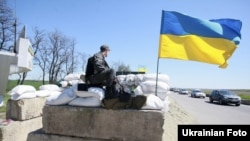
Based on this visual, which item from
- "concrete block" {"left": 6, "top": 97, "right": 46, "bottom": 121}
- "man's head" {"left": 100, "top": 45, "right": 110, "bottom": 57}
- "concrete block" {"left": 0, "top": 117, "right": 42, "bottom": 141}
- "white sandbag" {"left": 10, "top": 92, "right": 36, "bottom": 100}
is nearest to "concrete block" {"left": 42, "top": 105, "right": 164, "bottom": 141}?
"man's head" {"left": 100, "top": 45, "right": 110, "bottom": 57}

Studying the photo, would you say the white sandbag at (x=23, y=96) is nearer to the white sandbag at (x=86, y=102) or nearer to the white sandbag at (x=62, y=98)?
the white sandbag at (x=62, y=98)

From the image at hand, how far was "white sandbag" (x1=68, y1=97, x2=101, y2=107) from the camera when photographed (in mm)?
4691

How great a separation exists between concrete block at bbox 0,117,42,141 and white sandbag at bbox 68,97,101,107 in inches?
76.2

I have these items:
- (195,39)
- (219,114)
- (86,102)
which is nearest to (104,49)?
(86,102)

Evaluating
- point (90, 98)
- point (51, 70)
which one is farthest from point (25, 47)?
point (51, 70)

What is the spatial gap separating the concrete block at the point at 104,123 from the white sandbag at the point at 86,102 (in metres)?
0.09

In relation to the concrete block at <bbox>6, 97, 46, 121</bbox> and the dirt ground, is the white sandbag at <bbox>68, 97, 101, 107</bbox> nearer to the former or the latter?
the concrete block at <bbox>6, 97, 46, 121</bbox>

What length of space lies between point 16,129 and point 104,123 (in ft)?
8.70

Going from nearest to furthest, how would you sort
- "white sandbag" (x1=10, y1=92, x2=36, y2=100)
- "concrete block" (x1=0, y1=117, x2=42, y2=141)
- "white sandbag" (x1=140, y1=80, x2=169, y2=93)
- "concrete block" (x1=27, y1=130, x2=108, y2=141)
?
"concrete block" (x1=27, y1=130, x2=108, y2=141) → "concrete block" (x1=0, y1=117, x2=42, y2=141) → "white sandbag" (x1=10, y1=92, x2=36, y2=100) → "white sandbag" (x1=140, y1=80, x2=169, y2=93)

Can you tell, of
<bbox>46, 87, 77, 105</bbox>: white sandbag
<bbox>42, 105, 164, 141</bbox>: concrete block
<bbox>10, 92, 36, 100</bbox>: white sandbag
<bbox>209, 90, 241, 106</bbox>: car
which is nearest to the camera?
<bbox>42, 105, 164, 141</bbox>: concrete block

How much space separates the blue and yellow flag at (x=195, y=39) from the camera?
6364 millimetres

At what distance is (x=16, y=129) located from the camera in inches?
242

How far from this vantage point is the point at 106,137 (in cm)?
455

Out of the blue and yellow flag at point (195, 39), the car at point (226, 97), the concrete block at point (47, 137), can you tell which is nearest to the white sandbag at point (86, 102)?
the concrete block at point (47, 137)
